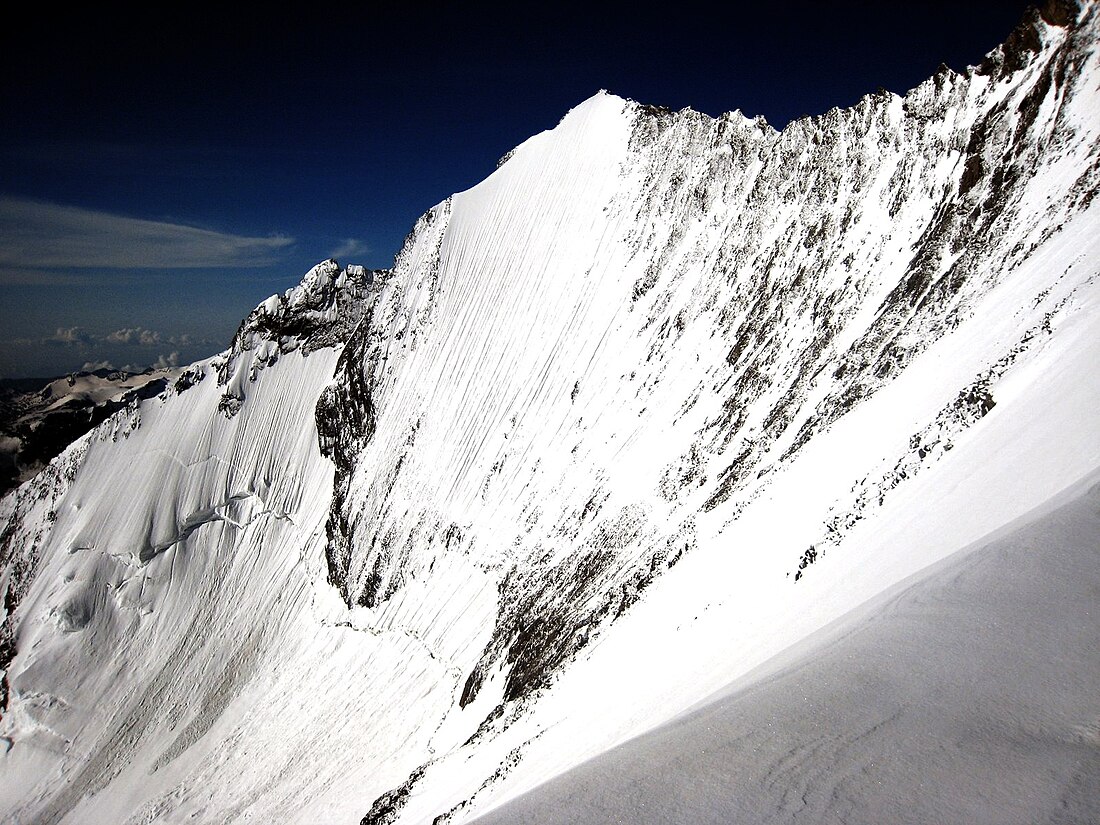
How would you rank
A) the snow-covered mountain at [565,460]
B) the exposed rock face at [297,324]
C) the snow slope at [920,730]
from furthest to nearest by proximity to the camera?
the exposed rock face at [297,324]
the snow-covered mountain at [565,460]
the snow slope at [920,730]

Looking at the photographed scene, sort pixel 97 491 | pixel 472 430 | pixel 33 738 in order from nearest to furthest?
pixel 472 430, pixel 33 738, pixel 97 491

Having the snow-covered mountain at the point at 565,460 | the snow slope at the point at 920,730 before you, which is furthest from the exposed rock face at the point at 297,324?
the snow slope at the point at 920,730

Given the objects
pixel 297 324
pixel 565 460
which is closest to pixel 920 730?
pixel 565 460

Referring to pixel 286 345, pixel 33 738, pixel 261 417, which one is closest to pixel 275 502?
pixel 261 417

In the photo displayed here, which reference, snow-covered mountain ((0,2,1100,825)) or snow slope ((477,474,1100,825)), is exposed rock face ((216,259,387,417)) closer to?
snow-covered mountain ((0,2,1100,825))

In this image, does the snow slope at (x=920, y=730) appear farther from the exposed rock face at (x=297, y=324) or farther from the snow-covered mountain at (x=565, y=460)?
the exposed rock face at (x=297, y=324)

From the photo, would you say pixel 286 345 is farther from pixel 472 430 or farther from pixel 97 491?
pixel 472 430

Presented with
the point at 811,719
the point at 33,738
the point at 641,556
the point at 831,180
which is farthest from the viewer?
the point at 33,738

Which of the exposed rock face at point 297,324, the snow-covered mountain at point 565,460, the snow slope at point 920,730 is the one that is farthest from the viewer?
the exposed rock face at point 297,324
